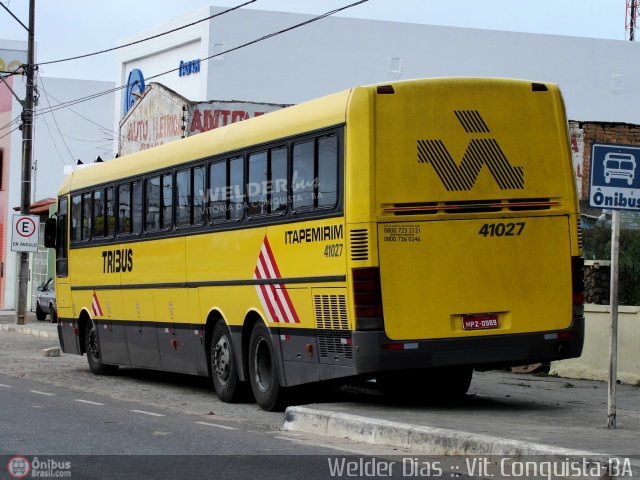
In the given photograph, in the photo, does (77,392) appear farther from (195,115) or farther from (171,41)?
(171,41)

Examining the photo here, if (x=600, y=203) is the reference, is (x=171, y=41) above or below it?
above

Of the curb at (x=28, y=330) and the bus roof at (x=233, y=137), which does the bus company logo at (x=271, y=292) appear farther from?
the curb at (x=28, y=330)

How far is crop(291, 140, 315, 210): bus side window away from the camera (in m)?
13.9

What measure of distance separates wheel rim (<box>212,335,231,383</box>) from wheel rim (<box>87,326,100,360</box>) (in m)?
5.21

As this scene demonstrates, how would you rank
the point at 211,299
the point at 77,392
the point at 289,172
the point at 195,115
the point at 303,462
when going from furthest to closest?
the point at 195,115 < the point at 77,392 < the point at 211,299 < the point at 289,172 < the point at 303,462

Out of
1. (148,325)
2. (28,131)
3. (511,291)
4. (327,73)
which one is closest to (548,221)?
(511,291)

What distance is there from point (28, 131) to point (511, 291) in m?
25.7

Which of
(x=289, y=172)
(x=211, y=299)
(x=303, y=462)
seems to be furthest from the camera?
(x=211, y=299)

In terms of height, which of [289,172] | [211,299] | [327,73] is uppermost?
[327,73]

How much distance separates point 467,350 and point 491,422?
1.02m

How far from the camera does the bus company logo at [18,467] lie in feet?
32.3

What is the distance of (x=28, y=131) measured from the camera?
36.7 meters

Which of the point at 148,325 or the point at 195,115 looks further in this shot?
the point at 195,115

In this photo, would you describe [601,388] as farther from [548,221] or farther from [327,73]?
[327,73]
